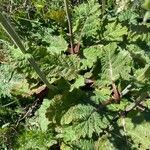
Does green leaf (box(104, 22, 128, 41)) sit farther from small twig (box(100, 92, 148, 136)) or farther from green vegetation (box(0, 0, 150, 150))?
small twig (box(100, 92, 148, 136))

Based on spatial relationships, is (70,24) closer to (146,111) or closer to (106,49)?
(106,49)

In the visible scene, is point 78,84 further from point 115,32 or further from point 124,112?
point 115,32

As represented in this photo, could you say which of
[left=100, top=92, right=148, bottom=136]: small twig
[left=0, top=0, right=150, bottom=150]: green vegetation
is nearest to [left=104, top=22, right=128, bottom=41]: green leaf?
[left=0, top=0, right=150, bottom=150]: green vegetation

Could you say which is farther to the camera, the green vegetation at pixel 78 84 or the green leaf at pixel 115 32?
the green leaf at pixel 115 32

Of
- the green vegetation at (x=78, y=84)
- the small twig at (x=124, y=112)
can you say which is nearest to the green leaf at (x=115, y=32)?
the green vegetation at (x=78, y=84)

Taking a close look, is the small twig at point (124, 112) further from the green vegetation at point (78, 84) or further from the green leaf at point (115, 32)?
the green leaf at point (115, 32)

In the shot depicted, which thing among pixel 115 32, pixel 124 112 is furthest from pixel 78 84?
pixel 115 32

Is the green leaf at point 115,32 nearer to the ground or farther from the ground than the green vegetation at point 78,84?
farther from the ground

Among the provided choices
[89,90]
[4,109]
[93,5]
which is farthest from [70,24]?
[4,109]
